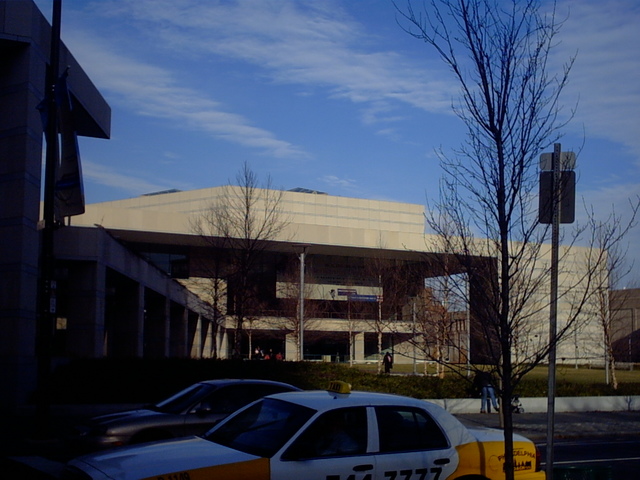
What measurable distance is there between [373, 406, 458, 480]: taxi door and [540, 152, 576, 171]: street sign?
286 cm

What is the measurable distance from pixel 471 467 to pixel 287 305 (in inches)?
2009

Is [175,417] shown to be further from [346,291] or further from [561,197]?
[346,291]

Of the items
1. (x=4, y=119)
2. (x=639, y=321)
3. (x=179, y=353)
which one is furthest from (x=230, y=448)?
(x=639, y=321)

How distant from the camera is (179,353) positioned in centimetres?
4641

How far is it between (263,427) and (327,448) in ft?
2.24

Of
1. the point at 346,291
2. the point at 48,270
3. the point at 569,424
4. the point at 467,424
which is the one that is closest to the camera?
the point at 48,270

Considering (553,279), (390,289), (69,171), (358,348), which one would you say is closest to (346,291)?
(358,348)

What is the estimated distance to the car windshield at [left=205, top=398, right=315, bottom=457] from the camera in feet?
22.1

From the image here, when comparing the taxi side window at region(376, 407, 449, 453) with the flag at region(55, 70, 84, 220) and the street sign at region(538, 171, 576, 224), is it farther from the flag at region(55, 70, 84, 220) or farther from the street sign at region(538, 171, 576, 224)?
the flag at region(55, 70, 84, 220)

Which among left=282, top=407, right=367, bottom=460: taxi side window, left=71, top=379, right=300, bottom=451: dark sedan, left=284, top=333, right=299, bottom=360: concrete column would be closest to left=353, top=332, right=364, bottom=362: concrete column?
left=284, top=333, right=299, bottom=360: concrete column

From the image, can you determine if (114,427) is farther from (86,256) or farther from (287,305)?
(287,305)

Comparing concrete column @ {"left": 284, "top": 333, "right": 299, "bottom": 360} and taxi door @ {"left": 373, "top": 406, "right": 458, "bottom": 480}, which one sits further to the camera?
concrete column @ {"left": 284, "top": 333, "right": 299, "bottom": 360}

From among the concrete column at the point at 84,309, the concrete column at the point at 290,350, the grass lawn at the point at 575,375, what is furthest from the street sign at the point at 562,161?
the concrete column at the point at 290,350

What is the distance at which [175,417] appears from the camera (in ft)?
37.3
